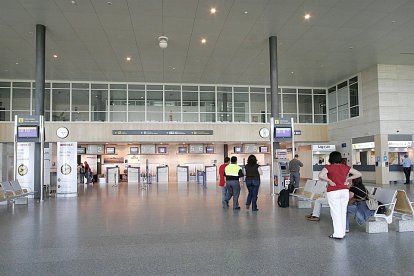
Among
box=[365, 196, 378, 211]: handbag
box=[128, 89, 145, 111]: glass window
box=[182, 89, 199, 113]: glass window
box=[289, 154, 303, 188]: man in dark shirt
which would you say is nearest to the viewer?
box=[365, 196, 378, 211]: handbag

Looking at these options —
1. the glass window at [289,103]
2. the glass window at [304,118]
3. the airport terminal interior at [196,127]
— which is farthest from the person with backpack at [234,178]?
the glass window at [304,118]

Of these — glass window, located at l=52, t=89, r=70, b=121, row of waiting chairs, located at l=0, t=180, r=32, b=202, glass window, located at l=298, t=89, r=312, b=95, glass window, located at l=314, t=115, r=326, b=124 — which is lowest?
row of waiting chairs, located at l=0, t=180, r=32, b=202

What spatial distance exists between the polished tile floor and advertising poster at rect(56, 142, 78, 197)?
5.62m

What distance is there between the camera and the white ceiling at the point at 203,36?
1211 cm

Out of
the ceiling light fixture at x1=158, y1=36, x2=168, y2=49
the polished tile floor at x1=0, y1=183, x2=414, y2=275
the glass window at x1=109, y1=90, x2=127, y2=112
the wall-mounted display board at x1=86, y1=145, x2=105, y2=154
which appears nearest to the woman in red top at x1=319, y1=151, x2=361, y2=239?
the polished tile floor at x1=0, y1=183, x2=414, y2=275

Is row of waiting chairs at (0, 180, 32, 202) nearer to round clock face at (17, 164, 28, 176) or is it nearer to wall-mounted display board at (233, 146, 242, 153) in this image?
round clock face at (17, 164, 28, 176)

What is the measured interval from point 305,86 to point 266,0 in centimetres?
1493

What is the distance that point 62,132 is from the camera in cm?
2264

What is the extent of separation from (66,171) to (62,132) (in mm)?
9145

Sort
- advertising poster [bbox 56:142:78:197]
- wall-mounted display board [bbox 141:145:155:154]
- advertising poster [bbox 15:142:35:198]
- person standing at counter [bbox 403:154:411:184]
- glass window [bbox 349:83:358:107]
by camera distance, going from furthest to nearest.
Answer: wall-mounted display board [bbox 141:145:155:154]
glass window [bbox 349:83:358:107]
person standing at counter [bbox 403:154:411:184]
advertising poster [bbox 56:142:78:197]
advertising poster [bbox 15:142:35:198]

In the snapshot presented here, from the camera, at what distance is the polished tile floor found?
14.3ft

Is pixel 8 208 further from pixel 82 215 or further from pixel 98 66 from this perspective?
pixel 98 66

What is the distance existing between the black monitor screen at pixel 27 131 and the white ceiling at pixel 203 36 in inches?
158

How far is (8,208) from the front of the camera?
10.6 metres
